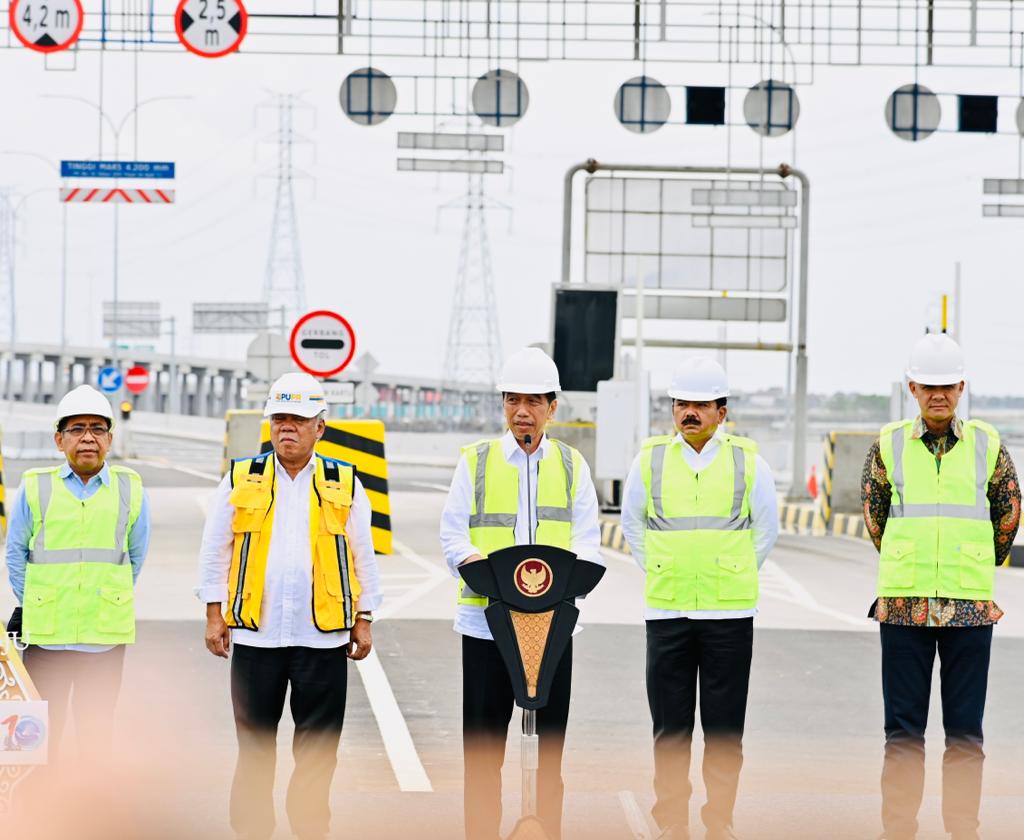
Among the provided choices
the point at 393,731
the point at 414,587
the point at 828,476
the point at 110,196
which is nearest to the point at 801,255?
the point at 828,476

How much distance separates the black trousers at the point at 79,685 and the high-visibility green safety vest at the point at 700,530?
202 centimetres

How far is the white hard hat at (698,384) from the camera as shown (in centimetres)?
696

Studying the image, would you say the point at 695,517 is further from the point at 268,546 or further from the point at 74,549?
the point at 74,549

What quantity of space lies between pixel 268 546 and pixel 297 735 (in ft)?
2.14

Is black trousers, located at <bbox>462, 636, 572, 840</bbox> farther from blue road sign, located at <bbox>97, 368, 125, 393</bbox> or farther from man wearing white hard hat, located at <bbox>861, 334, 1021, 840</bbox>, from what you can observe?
blue road sign, located at <bbox>97, 368, 125, 393</bbox>

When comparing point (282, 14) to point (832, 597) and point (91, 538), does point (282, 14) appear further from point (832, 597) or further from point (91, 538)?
point (91, 538)

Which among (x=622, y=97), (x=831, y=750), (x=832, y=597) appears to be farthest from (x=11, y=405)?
(x=831, y=750)

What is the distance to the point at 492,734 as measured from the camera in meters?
6.52

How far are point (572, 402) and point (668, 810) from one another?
731 inches

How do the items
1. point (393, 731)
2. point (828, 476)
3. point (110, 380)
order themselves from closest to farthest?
point (393, 731) → point (828, 476) → point (110, 380)

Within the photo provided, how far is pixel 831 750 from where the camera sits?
906 cm

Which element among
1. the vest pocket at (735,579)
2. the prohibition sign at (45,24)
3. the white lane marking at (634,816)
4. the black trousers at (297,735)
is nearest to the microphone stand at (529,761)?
the black trousers at (297,735)

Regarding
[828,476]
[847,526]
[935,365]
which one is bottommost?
[847,526]

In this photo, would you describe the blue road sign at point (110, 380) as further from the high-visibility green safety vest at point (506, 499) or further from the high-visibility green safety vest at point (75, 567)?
the high-visibility green safety vest at point (506, 499)
